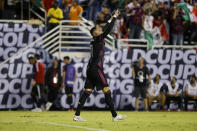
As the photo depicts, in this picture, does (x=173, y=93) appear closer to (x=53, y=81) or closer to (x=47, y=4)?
(x=53, y=81)

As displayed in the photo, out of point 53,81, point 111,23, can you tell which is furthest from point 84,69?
point 111,23

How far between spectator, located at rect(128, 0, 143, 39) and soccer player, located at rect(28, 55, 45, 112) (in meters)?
3.95

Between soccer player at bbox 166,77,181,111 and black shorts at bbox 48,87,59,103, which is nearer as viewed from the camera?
black shorts at bbox 48,87,59,103

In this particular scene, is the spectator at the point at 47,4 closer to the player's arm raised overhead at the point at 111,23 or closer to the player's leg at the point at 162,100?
the player's leg at the point at 162,100

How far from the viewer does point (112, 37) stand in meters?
23.3

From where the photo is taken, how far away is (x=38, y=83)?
21.8 meters

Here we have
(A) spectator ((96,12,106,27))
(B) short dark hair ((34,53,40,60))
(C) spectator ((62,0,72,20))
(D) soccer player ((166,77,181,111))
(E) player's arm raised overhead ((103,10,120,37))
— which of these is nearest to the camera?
(E) player's arm raised overhead ((103,10,120,37))

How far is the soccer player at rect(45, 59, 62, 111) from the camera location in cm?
2194

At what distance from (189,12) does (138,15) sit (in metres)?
2.44

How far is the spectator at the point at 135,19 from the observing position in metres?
22.7

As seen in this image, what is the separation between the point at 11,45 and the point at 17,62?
873 mm

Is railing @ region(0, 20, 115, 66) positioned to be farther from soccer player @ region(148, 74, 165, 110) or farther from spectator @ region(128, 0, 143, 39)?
soccer player @ region(148, 74, 165, 110)

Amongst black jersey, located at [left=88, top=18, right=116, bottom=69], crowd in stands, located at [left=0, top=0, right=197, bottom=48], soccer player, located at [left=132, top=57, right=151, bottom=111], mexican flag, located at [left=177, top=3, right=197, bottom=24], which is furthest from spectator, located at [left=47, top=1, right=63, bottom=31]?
black jersey, located at [left=88, top=18, right=116, bottom=69]

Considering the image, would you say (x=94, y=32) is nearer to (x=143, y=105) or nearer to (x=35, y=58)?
(x=35, y=58)
